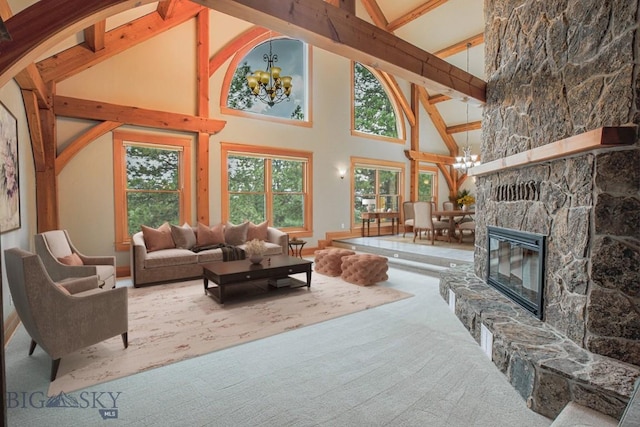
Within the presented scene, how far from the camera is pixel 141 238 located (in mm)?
5141

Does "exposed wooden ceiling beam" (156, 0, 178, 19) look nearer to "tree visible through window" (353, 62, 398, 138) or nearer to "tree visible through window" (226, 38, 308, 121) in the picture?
"tree visible through window" (226, 38, 308, 121)

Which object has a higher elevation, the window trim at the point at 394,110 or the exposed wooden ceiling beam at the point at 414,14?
the exposed wooden ceiling beam at the point at 414,14

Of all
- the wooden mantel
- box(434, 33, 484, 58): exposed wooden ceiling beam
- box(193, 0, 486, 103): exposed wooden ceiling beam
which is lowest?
the wooden mantel

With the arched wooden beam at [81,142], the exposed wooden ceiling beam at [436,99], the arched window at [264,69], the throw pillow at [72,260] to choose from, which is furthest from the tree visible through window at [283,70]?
the exposed wooden ceiling beam at [436,99]

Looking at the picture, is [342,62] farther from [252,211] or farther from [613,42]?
[613,42]

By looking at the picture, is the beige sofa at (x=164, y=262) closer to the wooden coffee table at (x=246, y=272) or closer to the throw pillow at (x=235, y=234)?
the throw pillow at (x=235, y=234)

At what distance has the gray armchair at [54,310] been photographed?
2.22 metres

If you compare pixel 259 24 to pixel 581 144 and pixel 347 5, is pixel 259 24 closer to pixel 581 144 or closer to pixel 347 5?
pixel 347 5

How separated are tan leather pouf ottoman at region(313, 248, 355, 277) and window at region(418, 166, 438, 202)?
18.5 feet

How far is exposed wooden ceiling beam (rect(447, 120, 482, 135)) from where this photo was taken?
9939 millimetres

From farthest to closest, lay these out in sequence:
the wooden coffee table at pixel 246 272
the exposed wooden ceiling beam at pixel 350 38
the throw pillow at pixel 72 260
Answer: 1. the wooden coffee table at pixel 246 272
2. the throw pillow at pixel 72 260
3. the exposed wooden ceiling beam at pixel 350 38

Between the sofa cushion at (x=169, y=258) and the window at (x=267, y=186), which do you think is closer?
the sofa cushion at (x=169, y=258)

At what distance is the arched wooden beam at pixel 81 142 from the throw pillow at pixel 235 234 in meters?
2.51

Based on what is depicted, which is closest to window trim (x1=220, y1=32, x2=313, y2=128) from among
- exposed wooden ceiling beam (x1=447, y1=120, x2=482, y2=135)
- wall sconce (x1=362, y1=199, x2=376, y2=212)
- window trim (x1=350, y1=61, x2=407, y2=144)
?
window trim (x1=350, y1=61, x2=407, y2=144)
